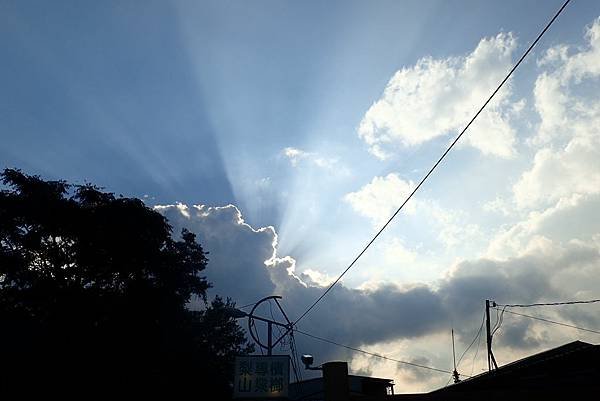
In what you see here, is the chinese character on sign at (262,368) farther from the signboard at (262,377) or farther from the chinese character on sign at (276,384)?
the chinese character on sign at (276,384)

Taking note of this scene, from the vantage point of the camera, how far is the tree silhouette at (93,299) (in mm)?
27875

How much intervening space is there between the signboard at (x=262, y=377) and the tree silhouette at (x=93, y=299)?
1247 cm

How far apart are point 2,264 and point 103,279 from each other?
20.6ft

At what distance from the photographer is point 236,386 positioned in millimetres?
20156

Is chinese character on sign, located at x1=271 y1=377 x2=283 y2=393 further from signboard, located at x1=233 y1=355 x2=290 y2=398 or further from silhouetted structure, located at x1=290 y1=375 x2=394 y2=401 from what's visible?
silhouetted structure, located at x1=290 y1=375 x2=394 y2=401

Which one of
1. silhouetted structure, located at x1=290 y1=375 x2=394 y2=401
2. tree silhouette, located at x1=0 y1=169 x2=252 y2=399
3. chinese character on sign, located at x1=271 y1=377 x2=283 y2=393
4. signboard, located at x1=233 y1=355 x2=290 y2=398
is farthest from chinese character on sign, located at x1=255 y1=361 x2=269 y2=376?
silhouetted structure, located at x1=290 y1=375 x2=394 y2=401

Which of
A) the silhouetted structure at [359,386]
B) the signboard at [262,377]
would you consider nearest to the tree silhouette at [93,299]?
the silhouetted structure at [359,386]

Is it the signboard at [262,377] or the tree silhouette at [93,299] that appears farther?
the tree silhouette at [93,299]

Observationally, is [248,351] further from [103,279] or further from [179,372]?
[103,279]

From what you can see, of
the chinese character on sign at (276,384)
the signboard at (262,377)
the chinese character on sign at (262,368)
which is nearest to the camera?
the signboard at (262,377)

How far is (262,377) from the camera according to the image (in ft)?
66.7

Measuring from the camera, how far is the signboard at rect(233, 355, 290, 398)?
20.1m

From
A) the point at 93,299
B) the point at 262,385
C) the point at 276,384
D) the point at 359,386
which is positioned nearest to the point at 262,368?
the point at 262,385

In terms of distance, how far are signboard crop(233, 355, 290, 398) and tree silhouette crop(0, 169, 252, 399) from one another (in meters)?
12.5
